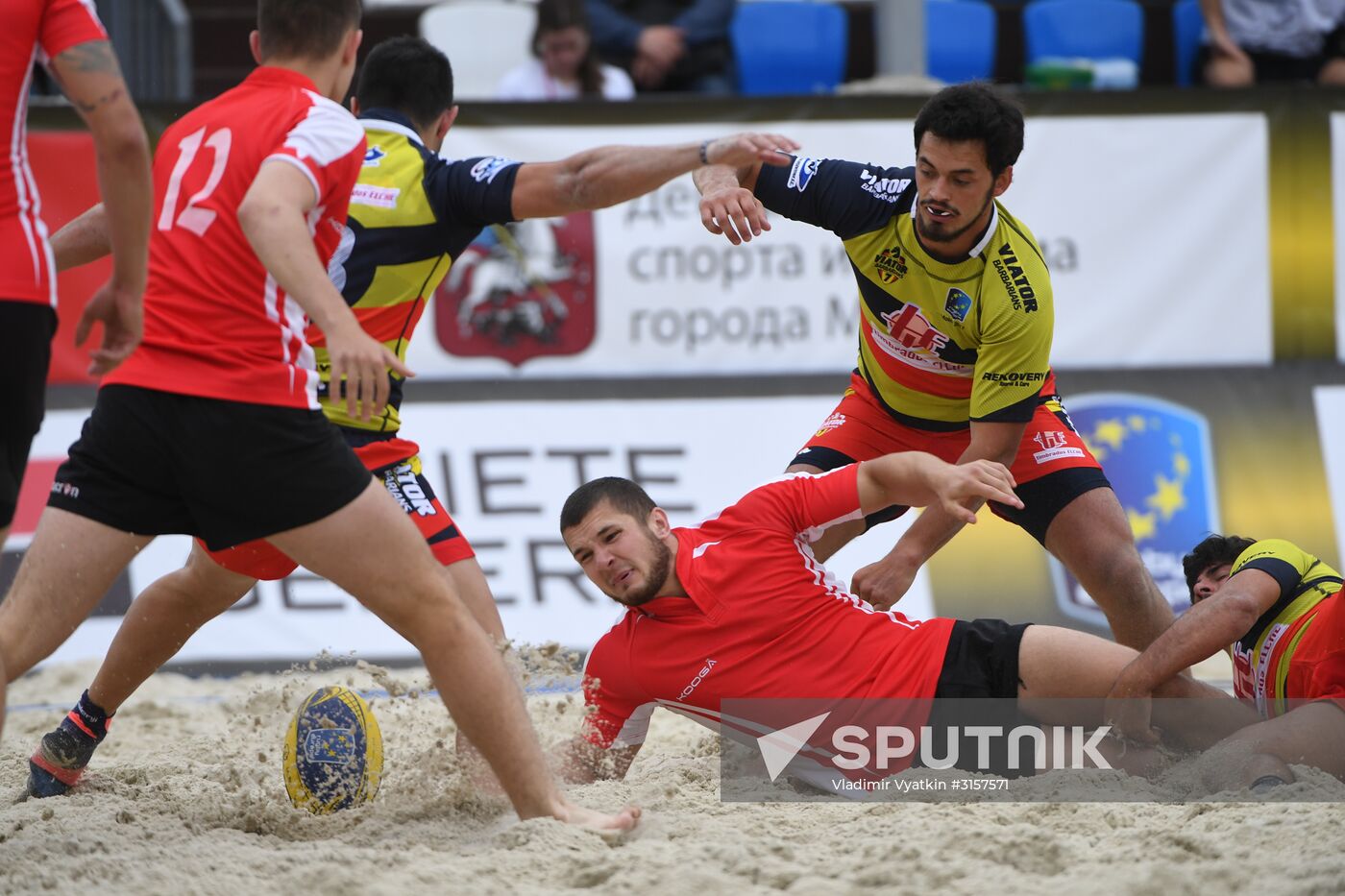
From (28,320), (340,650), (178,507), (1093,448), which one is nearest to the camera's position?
(28,320)

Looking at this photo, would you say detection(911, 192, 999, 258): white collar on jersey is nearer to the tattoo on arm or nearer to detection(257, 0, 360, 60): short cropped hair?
detection(257, 0, 360, 60): short cropped hair

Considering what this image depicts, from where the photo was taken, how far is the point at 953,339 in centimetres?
431

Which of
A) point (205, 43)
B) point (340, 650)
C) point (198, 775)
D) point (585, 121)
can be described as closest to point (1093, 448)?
point (585, 121)

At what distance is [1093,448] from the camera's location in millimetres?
7066

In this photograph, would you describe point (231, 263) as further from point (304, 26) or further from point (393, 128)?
point (393, 128)

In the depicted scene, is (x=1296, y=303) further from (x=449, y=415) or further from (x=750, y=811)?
(x=750, y=811)

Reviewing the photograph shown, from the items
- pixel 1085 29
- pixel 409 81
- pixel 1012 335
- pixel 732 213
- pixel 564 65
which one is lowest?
pixel 1012 335

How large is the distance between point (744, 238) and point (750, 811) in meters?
1.45

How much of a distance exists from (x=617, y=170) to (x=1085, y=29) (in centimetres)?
675

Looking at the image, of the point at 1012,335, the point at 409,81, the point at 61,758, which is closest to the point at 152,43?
the point at 409,81

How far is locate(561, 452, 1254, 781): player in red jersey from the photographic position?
3.82 metres

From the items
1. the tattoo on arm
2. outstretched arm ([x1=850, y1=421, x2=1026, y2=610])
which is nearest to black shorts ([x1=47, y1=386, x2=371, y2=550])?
the tattoo on arm

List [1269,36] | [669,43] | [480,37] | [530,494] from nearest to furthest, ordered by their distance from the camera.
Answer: [530,494], [669,43], [1269,36], [480,37]

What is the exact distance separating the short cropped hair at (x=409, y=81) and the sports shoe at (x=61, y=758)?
1.97 m
